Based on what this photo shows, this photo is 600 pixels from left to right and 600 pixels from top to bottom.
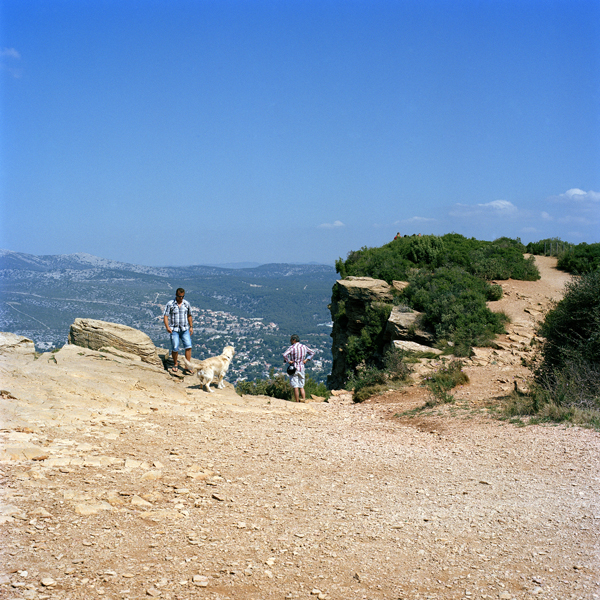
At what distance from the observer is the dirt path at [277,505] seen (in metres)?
3.47

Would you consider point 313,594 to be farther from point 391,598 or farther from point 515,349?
point 515,349

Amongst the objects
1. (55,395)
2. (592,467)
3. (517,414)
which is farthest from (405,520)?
(55,395)

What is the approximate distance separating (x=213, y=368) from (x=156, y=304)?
6606 cm

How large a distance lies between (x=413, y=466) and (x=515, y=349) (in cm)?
833

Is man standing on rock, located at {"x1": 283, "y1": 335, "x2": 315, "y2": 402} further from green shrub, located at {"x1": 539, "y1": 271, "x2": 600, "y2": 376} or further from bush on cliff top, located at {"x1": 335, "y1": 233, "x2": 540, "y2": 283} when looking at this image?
bush on cliff top, located at {"x1": 335, "y1": 233, "x2": 540, "y2": 283}

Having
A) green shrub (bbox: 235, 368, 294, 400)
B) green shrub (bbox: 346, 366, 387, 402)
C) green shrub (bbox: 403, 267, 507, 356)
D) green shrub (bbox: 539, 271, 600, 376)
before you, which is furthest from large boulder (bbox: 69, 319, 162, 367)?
green shrub (bbox: 539, 271, 600, 376)

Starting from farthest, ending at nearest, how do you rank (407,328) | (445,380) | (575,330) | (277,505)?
(407,328)
(445,380)
(575,330)
(277,505)

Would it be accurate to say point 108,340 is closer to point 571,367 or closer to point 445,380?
point 445,380

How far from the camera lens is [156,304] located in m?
73.2

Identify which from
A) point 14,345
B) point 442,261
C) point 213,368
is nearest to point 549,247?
point 442,261

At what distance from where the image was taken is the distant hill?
177ft

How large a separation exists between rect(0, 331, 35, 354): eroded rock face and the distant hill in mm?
23914

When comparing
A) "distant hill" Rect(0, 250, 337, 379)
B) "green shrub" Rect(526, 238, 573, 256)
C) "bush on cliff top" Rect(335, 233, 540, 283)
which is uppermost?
"green shrub" Rect(526, 238, 573, 256)

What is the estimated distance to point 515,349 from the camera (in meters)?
13.3
